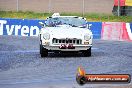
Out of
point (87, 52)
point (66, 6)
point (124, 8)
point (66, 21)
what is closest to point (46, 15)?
point (66, 6)

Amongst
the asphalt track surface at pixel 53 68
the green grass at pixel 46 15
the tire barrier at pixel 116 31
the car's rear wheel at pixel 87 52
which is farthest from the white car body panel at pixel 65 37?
the green grass at pixel 46 15

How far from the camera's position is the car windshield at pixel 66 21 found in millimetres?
17031

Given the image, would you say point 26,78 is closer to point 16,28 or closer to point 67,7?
point 16,28

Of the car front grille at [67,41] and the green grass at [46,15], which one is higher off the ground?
the car front grille at [67,41]

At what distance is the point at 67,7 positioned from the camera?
42531 mm

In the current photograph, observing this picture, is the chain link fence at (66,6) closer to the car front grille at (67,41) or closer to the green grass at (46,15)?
the green grass at (46,15)

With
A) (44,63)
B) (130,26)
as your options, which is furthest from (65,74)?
(130,26)

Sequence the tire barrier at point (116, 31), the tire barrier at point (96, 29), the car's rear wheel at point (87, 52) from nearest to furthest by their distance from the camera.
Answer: the car's rear wheel at point (87, 52)
the tire barrier at point (116, 31)
the tire barrier at point (96, 29)

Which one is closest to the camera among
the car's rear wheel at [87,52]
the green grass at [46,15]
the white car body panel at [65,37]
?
the white car body panel at [65,37]

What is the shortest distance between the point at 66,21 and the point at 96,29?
12926 mm

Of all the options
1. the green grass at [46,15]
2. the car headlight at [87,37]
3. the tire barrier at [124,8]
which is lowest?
the green grass at [46,15]

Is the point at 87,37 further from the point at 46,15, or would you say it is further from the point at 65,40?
the point at 46,15

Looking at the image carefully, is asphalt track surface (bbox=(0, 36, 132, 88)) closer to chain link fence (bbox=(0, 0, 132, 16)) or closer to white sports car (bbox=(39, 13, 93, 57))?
white sports car (bbox=(39, 13, 93, 57))

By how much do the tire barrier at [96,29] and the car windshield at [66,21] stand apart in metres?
11.2
